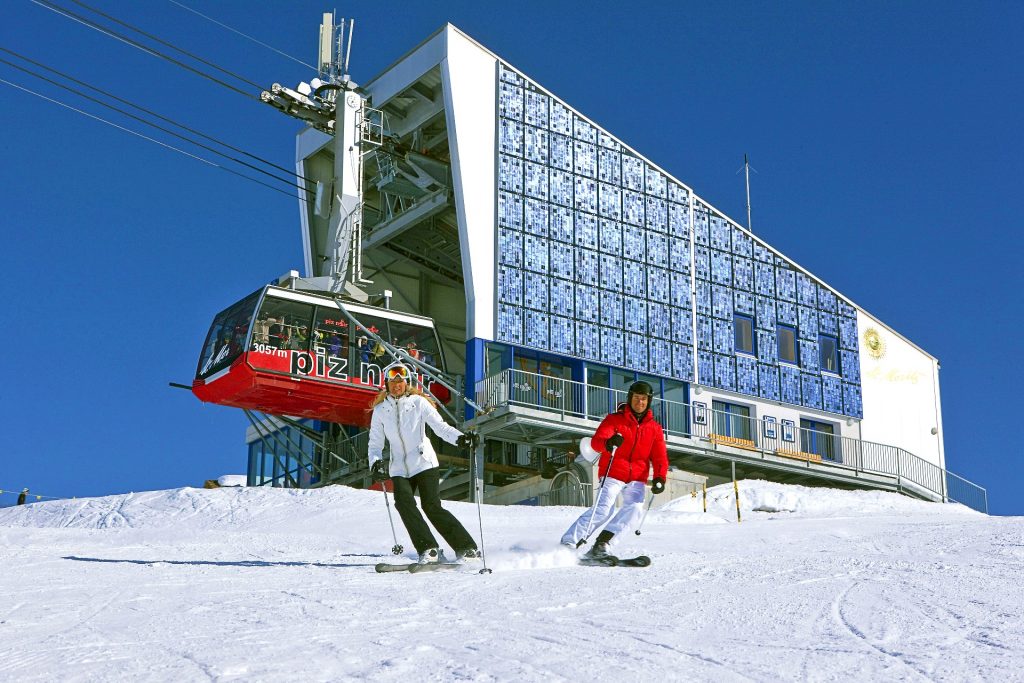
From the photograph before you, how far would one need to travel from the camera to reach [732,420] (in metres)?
36.2

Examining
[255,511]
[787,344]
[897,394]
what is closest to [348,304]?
[255,511]

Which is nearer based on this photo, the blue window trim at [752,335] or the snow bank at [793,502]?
the snow bank at [793,502]

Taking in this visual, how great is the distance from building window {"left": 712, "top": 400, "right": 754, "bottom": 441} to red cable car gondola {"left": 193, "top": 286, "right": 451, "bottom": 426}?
990cm

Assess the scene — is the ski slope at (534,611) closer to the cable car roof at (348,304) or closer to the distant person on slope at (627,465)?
the distant person on slope at (627,465)

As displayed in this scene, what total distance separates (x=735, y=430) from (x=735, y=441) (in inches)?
36.3

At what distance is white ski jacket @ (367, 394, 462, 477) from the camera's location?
33.0 ft

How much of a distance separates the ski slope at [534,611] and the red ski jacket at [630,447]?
0.77 m

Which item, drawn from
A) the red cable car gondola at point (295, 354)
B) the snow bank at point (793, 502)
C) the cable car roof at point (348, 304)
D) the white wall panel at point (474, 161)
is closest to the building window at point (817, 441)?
the snow bank at point (793, 502)

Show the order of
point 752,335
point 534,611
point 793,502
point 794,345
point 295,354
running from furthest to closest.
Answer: point 794,345
point 752,335
point 295,354
point 793,502
point 534,611

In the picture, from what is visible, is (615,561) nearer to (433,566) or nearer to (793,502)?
(433,566)

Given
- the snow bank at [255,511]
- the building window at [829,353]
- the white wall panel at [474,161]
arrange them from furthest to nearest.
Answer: the building window at [829,353]
the white wall panel at [474,161]
the snow bank at [255,511]

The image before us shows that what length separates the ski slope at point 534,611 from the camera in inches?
205

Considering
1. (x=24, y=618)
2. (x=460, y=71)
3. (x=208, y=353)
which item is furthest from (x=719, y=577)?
(x=460, y=71)

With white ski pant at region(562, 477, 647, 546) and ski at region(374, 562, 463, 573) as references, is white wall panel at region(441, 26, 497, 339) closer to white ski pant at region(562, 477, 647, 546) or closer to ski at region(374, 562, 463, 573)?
white ski pant at region(562, 477, 647, 546)
